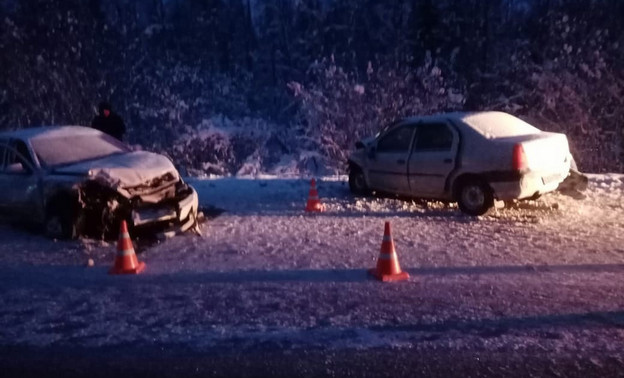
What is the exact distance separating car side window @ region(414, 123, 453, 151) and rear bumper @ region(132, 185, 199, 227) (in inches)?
152

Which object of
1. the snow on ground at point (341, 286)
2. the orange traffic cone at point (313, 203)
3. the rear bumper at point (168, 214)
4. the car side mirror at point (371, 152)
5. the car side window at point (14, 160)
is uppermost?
the car side window at point (14, 160)

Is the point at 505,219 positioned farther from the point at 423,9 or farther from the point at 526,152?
the point at 423,9

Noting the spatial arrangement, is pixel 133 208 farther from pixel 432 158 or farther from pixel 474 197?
pixel 474 197

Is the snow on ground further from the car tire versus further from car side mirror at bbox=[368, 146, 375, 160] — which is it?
car side mirror at bbox=[368, 146, 375, 160]

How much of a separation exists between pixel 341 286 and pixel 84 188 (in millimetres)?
4029

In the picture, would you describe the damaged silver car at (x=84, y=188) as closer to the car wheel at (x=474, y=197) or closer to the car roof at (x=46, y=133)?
the car roof at (x=46, y=133)

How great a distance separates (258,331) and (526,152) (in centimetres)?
539

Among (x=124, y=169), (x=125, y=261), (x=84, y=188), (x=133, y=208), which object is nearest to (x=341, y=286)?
(x=125, y=261)

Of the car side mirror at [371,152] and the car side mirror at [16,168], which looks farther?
the car side mirror at [371,152]

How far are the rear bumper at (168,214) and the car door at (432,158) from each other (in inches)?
145

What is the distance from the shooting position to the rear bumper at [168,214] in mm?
8258

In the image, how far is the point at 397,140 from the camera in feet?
35.6

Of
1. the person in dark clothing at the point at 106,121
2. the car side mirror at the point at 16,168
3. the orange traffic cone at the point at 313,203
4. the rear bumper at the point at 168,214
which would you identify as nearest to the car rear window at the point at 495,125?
the orange traffic cone at the point at 313,203

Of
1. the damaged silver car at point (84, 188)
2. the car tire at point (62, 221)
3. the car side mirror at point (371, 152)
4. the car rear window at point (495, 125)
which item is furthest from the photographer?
the car side mirror at point (371, 152)
